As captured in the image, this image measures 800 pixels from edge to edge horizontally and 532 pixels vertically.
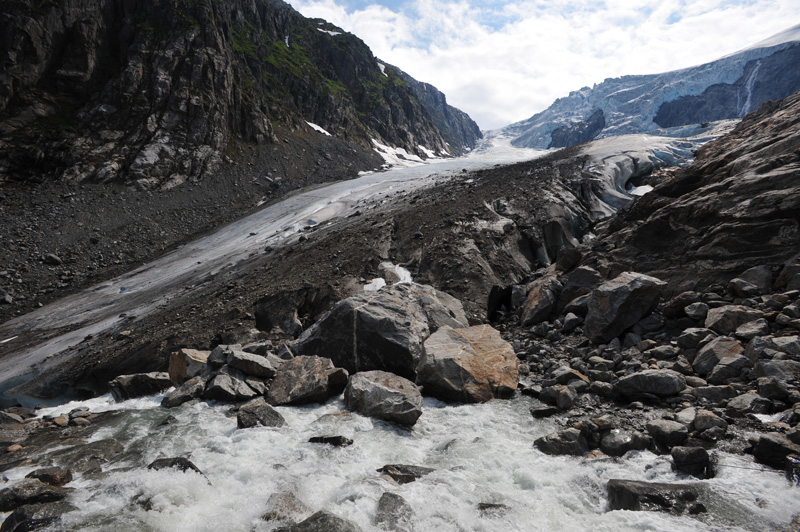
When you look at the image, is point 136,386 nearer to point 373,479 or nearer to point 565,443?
point 373,479

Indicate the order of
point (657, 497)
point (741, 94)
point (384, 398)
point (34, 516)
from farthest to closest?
1. point (741, 94)
2. point (384, 398)
3. point (657, 497)
4. point (34, 516)

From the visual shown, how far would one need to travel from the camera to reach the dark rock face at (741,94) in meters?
119

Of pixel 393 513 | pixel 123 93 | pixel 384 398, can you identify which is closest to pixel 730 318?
pixel 384 398

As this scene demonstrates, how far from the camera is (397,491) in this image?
6.34 metres

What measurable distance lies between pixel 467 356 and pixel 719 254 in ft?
29.5

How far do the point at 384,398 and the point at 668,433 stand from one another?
585 centimetres

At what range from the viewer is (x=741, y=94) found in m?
129

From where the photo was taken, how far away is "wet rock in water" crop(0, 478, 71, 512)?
18.4 ft

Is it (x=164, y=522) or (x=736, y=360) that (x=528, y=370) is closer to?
(x=736, y=360)

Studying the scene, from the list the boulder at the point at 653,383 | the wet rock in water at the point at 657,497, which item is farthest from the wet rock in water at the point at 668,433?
the boulder at the point at 653,383

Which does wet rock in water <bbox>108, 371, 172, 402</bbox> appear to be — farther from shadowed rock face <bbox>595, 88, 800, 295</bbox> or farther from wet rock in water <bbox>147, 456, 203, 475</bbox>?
shadowed rock face <bbox>595, 88, 800, 295</bbox>

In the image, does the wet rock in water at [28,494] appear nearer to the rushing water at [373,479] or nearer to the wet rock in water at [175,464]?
the rushing water at [373,479]

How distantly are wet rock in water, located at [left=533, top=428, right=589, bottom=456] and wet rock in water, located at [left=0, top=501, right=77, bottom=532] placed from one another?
8.01 metres

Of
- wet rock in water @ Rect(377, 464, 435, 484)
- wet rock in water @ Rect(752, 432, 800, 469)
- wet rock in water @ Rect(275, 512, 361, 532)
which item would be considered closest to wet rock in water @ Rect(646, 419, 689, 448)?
wet rock in water @ Rect(752, 432, 800, 469)
